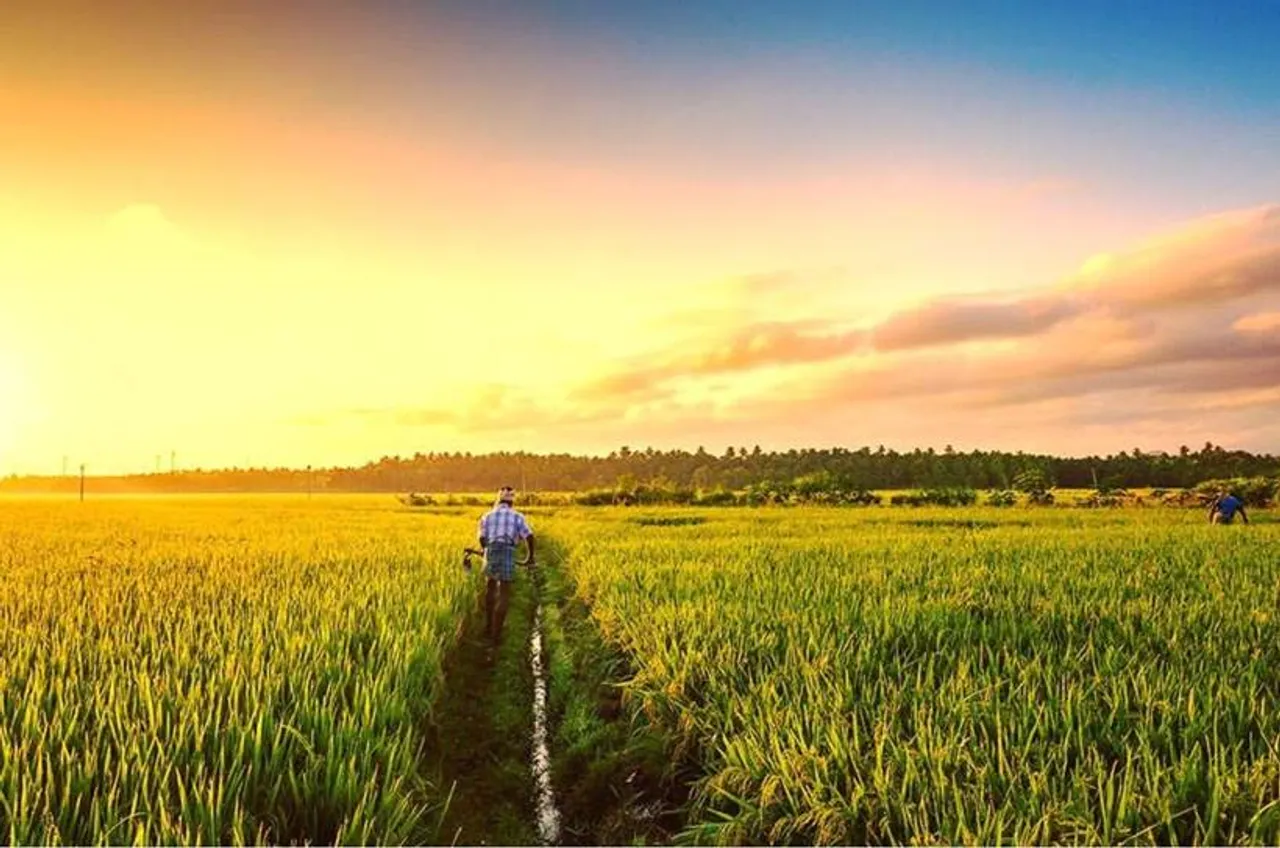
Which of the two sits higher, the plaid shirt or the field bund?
the plaid shirt

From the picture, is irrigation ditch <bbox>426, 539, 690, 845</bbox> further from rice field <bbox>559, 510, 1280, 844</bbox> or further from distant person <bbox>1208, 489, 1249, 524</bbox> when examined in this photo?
distant person <bbox>1208, 489, 1249, 524</bbox>

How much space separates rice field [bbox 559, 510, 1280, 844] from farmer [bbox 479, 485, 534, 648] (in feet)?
4.37

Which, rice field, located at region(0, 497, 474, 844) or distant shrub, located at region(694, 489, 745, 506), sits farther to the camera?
distant shrub, located at region(694, 489, 745, 506)

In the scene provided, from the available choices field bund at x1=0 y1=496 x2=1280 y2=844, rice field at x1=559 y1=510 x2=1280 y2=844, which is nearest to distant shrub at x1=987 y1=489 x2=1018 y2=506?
field bund at x1=0 y1=496 x2=1280 y2=844

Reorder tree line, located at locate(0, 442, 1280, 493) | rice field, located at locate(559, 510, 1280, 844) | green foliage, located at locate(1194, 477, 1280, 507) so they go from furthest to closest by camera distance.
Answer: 1. tree line, located at locate(0, 442, 1280, 493)
2. green foliage, located at locate(1194, 477, 1280, 507)
3. rice field, located at locate(559, 510, 1280, 844)

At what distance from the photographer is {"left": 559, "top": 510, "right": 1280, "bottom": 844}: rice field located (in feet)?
12.5

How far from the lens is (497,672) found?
32.7 feet

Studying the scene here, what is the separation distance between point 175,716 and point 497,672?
5.13m

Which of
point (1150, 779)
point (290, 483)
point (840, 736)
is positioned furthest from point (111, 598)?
point (290, 483)

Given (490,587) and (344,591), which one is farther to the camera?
(490,587)

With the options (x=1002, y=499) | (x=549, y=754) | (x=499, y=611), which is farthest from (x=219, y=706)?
(x=1002, y=499)

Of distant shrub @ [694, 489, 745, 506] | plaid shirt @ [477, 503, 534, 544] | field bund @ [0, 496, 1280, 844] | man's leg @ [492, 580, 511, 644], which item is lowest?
distant shrub @ [694, 489, 745, 506]

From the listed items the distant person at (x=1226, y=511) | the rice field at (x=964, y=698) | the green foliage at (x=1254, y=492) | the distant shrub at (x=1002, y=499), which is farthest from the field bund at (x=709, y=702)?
the green foliage at (x=1254, y=492)

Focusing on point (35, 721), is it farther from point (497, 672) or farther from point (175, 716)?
point (497, 672)
